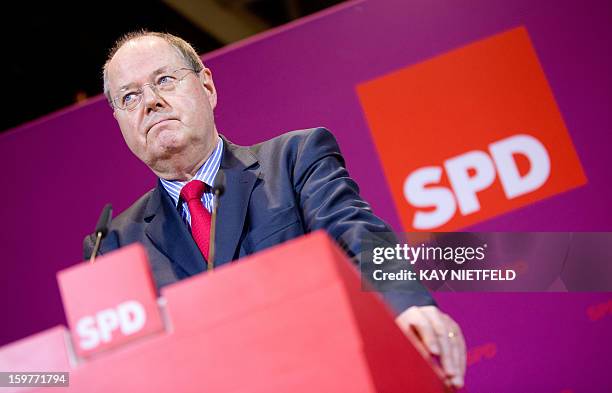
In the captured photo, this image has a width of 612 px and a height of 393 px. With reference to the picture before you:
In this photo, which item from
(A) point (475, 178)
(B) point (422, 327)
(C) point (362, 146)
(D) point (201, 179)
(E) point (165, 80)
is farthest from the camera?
(C) point (362, 146)

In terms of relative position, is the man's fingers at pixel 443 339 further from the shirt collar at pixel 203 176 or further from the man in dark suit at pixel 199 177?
the shirt collar at pixel 203 176

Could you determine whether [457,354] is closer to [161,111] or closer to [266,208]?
[266,208]

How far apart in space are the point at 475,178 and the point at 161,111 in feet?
3.22

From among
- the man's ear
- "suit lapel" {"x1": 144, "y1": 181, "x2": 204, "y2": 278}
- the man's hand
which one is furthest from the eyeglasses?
the man's hand

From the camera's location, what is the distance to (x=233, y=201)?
173cm

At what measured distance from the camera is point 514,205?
97.0 inches

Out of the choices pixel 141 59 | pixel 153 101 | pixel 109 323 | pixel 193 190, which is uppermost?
pixel 141 59

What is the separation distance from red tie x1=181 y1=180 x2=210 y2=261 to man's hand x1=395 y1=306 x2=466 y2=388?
540mm

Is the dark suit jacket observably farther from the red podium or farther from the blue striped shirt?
the red podium

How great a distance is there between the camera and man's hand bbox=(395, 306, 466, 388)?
1.27 m

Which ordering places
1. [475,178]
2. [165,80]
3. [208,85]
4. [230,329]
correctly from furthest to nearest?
[475,178], [208,85], [165,80], [230,329]

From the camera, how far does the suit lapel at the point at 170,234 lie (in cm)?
170

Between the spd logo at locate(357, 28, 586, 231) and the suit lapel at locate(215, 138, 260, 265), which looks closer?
the suit lapel at locate(215, 138, 260, 265)

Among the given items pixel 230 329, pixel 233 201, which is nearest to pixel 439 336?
pixel 230 329
